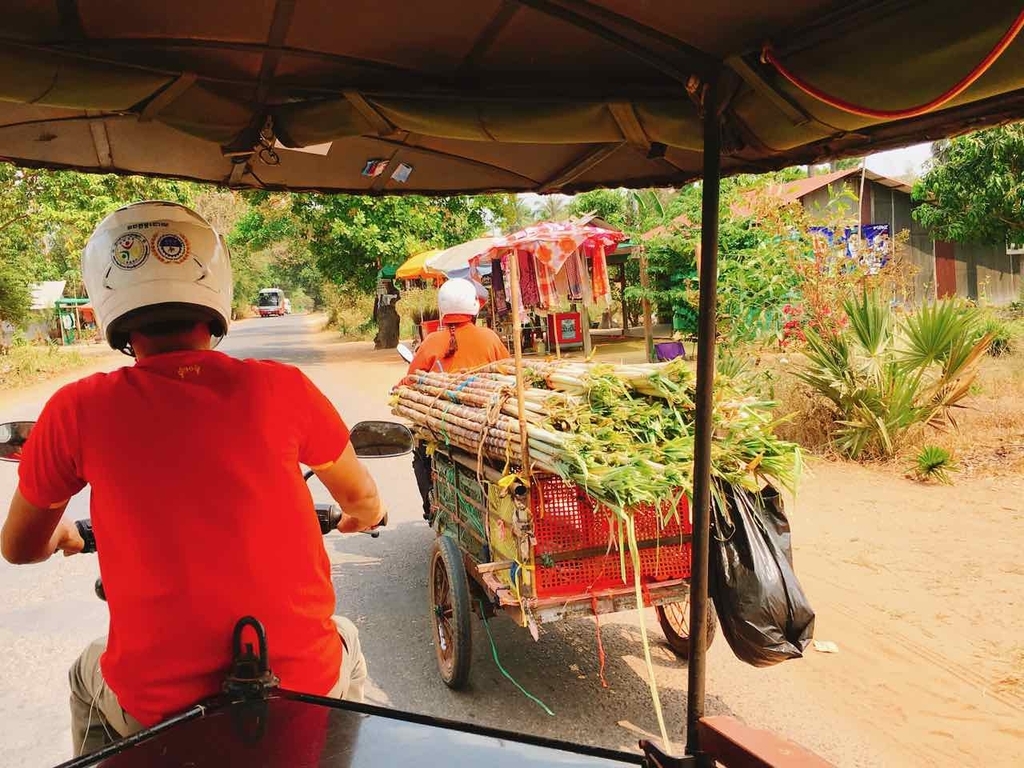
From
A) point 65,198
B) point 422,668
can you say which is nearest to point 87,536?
point 422,668

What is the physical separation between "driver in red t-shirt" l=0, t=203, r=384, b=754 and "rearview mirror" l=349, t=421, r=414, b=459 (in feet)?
1.43

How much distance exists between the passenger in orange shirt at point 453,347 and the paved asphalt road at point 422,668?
35.7 inches

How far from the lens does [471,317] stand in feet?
20.4

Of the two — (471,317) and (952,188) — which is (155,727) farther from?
(952,188)

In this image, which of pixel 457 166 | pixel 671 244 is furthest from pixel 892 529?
pixel 671 244

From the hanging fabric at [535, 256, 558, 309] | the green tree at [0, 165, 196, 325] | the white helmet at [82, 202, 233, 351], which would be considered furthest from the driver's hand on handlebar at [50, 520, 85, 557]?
the green tree at [0, 165, 196, 325]

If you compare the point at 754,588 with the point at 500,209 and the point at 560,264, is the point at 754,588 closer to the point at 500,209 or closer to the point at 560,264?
the point at 560,264

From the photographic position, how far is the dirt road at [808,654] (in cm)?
407

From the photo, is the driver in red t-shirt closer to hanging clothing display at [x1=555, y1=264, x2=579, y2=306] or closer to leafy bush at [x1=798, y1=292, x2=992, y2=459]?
leafy bush at [x1=798, y1=292, x2=992, y2=459]

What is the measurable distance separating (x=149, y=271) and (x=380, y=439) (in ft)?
2.83

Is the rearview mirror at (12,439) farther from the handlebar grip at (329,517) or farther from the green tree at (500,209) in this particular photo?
the green tree at (500,209)

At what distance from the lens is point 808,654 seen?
4930 millimetres

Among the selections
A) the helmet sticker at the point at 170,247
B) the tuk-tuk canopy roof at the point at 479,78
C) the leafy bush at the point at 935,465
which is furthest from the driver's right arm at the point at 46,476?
the leafy bush at the point at 935,465

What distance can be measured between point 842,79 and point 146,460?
1868mm
